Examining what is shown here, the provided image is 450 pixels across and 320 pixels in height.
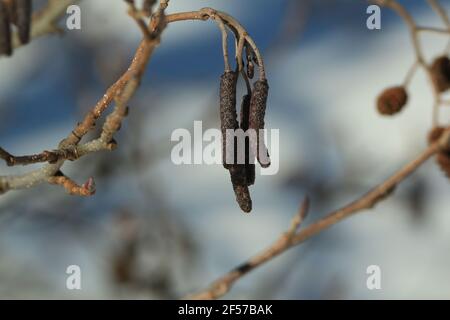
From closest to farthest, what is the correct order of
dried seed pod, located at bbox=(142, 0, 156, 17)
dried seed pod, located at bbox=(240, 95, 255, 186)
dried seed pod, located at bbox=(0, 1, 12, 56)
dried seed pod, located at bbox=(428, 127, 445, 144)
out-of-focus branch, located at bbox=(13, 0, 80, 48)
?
1. dried seed pod, located at bbox=(142, 0, 156, 17)
2. dried seed pod, located at bbox=(0, 1, 12, 56)
3. dried seed pod, located at bbox=(240, 95, 255, 186)
4. out-of-focus branch, located at bbox=(13, 0, 80, 48)
5. dried seed pod, located at bbox=(428, 127, 445, 144)

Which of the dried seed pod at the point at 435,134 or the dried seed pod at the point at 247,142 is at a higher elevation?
the dried seed pod at the point at 435,134

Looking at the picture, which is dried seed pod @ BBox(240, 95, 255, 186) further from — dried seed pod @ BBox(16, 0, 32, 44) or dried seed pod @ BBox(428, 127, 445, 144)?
dried seed pod @ BBox(428, 127, 445, 144)

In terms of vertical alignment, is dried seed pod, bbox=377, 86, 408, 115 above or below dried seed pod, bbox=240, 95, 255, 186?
above

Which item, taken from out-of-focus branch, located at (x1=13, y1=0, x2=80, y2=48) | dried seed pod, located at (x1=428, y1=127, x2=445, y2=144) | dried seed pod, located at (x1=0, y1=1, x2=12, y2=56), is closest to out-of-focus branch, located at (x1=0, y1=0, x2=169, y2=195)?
dried seed pod, located at (x1=0, y1=1, x2=12, y2=56)

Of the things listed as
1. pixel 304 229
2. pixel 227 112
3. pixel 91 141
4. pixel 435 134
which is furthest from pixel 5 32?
pixel 435 134

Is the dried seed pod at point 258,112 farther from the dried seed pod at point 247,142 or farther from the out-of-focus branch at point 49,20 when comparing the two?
the out-of-focus branch at point 49,20

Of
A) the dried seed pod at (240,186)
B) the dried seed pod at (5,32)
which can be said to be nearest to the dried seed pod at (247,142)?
the dried seed pod at (240,186)
